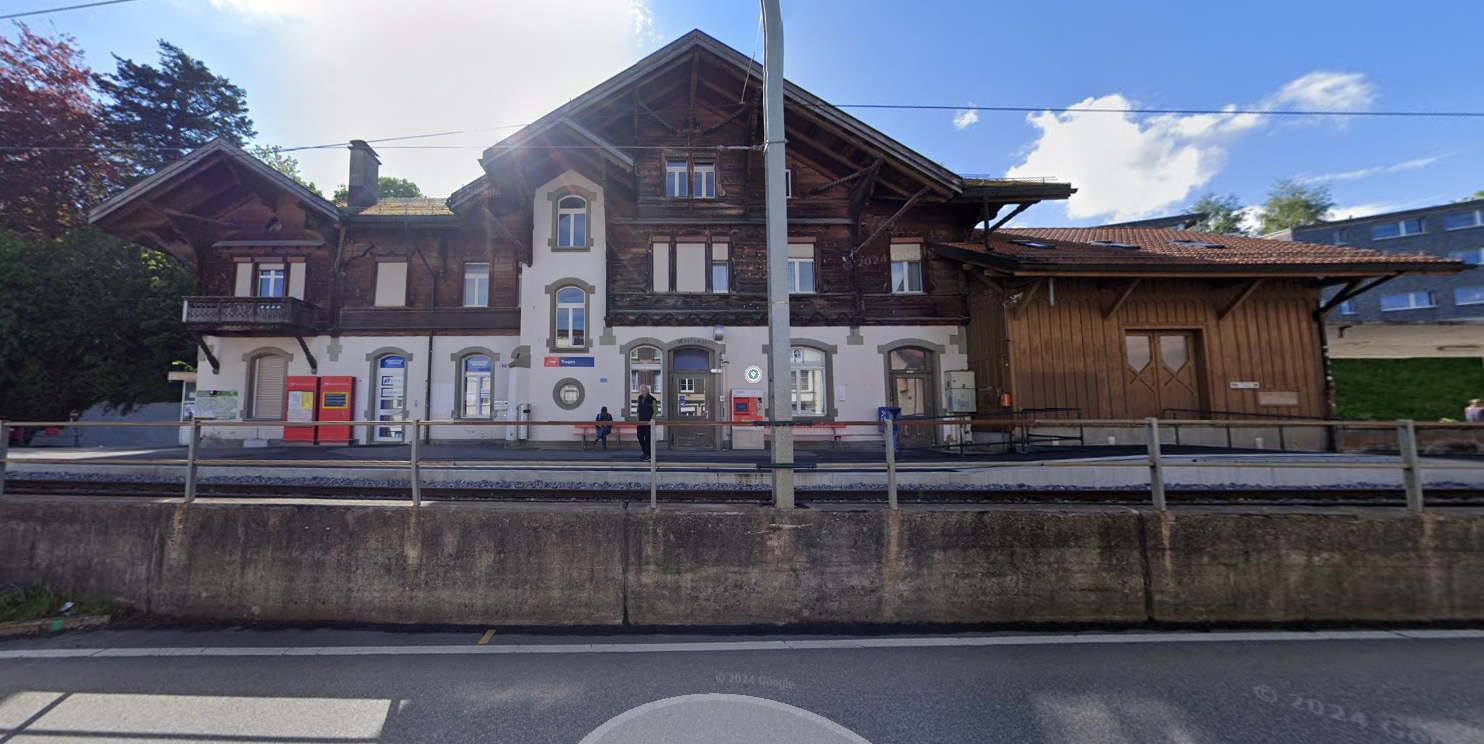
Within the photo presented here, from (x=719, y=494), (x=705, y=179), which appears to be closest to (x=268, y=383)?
(x=705, y=179)

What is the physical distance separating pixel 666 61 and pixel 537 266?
23.6 ft

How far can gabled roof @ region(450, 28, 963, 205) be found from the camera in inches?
619

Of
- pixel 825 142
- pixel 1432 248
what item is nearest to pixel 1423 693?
pixel 825 142

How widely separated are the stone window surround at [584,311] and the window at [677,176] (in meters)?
4.02

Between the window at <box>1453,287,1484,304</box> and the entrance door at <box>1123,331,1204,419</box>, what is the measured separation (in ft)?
117

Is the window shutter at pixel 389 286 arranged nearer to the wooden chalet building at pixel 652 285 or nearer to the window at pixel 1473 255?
the wooden chalet building at pixel 652 285

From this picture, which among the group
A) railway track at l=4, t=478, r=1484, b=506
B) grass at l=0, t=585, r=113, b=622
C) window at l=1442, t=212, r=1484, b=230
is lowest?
grass at l=0, t=585, r=113, b=622

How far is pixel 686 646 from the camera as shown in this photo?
4.30m

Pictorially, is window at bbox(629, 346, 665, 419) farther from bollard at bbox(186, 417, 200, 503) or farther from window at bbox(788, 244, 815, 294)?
bollard at bbox(186, 417, 200, 503)

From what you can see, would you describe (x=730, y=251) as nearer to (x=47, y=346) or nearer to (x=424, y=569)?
(x=424, y=569)

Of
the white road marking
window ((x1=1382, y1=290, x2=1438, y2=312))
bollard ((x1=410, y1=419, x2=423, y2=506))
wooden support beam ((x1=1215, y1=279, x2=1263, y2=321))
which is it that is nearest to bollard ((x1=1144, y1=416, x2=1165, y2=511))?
the white road marking

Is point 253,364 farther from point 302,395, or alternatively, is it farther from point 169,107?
point 169,107

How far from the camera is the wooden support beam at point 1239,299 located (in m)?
13.4

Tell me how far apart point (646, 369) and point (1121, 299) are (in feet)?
41.9
